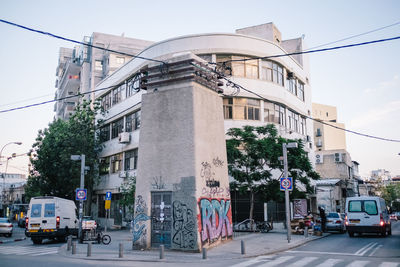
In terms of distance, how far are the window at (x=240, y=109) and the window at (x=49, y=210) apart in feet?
45.6

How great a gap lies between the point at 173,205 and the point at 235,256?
3376 millimetres

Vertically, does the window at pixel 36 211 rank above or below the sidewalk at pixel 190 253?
above

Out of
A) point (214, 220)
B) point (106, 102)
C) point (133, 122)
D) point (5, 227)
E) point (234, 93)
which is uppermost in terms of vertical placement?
point (106, 102)

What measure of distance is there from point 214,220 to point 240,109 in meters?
13.7

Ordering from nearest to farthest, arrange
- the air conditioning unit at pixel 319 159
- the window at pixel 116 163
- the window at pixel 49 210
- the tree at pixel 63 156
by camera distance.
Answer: the window at pixel 49 210
the tree at pixel 63 156
the window at pixel 116 163
the air conditioning unit at pixel 319 159

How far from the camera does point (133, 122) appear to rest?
32.4 meters

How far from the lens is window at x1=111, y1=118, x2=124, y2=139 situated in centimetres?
3522

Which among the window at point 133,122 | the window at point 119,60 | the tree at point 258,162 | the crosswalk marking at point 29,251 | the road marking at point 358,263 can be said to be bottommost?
the crosswalk marking at point 29,251

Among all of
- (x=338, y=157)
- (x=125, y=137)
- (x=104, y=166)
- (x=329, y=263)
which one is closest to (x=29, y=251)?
(x=329, y=263)

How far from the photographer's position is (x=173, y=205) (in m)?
15.1

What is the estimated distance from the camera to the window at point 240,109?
28.1 metres

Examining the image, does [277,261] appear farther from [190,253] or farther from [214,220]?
[214,220]

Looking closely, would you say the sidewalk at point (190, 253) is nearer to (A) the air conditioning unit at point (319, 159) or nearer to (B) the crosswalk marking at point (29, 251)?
(B) the crosswalk marking at point (29, 251)

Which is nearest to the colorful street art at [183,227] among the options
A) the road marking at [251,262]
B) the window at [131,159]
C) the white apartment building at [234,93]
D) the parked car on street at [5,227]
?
the road marking at [251,262]
